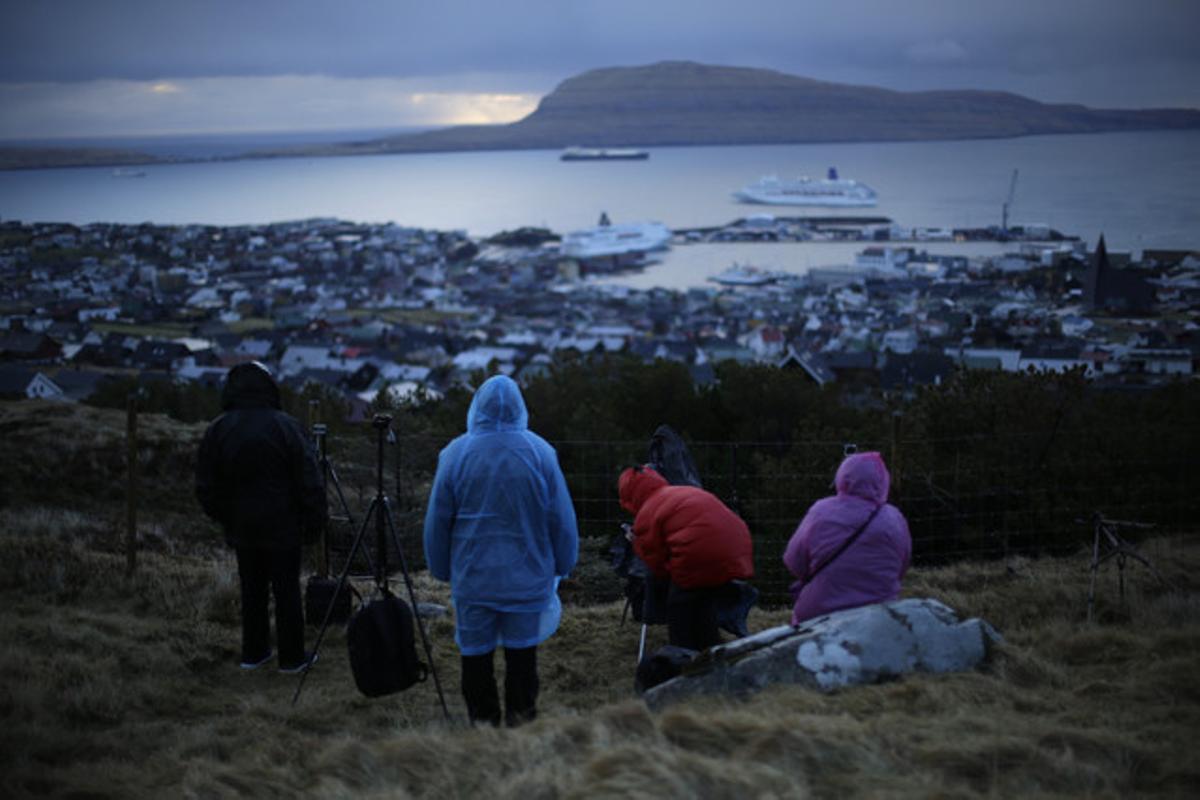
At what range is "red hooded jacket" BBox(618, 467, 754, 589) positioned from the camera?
417 centimetres

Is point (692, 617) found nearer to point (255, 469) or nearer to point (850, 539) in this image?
point (850, 539)

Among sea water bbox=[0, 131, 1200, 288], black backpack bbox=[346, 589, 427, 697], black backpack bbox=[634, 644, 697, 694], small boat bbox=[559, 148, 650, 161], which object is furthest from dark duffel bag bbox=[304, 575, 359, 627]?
small boat bbox=[559, 148, 650, 161]

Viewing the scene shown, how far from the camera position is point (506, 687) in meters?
A: 3.82

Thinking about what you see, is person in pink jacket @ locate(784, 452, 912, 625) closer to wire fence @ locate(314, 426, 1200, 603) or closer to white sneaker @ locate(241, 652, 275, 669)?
white sneaker @ locate(241, 652, 275, 669)

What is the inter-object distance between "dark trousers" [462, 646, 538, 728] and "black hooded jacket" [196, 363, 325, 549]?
4.05 ft

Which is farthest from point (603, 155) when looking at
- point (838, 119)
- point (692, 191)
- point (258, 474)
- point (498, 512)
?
point (498, 512)

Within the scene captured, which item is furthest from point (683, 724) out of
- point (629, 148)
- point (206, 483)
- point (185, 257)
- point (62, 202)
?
point (629, 148)

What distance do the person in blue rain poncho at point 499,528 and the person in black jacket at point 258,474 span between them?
3.58 feet

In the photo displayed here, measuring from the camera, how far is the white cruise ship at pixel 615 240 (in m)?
74.6

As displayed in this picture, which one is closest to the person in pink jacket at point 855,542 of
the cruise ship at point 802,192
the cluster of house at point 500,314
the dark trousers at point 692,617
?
the dark trousers at point 692,617

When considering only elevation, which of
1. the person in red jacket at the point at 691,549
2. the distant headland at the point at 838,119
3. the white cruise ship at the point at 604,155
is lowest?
the person in red jacket at the point at 691,549

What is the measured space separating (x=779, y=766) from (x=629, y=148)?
633ft

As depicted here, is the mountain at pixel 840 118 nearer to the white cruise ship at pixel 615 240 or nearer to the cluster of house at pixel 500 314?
the white cruise ship at pixel 615 240

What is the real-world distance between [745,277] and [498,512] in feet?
183
